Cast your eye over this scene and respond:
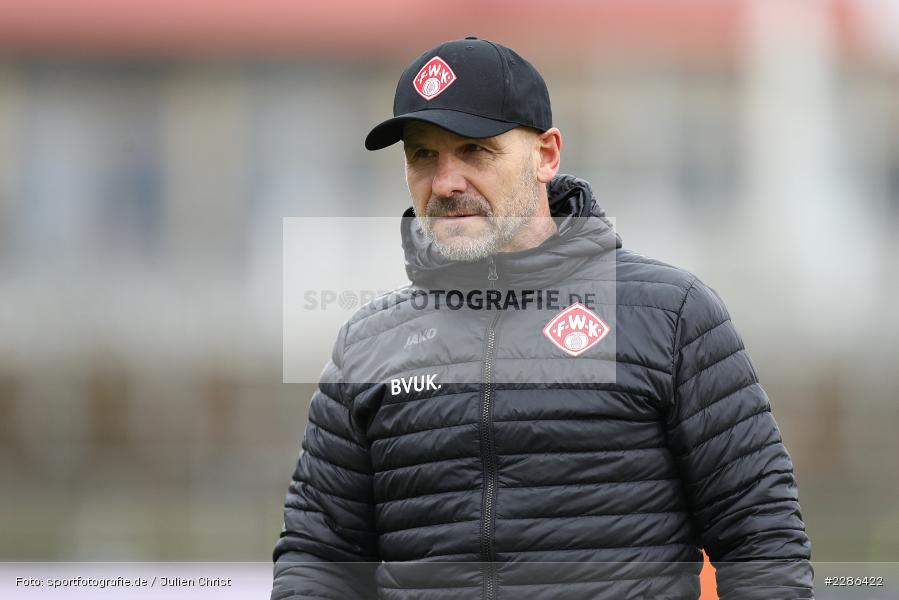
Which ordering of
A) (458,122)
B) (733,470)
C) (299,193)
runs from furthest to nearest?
(299,193) < (458,122) < (733,470)

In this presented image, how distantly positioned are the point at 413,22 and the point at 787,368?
5.26 ft

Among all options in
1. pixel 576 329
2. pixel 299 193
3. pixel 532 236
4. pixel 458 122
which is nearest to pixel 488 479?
pixel 576 329

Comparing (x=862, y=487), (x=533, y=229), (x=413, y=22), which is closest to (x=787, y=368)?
(x=862, y=487)

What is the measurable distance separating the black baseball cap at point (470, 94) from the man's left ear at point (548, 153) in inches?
0.5

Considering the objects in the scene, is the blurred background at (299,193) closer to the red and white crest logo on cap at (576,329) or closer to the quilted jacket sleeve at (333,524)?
the quilted jacket sleeve at (333,524)

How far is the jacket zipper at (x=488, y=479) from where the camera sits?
3.84 feet

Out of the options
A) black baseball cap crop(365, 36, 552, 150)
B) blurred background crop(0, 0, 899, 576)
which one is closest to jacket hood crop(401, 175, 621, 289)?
black baseball cap crop(365, 36, 552, 150)

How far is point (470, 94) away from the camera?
4.20ft

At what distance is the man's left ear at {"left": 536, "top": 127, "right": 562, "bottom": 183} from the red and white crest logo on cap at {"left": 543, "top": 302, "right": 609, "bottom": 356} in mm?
195

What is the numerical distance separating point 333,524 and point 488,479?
0.83 feet

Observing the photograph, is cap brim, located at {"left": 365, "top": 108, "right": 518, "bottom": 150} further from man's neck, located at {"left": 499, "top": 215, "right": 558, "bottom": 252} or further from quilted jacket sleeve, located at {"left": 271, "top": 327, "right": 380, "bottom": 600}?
quilted jacket sleeve, located at {"left": 271, "top": 327, "right": 380, "bottom": 600}

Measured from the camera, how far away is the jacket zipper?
1172 millimetres

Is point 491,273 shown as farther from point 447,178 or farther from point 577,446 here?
point 577,446

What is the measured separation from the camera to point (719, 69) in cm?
327
